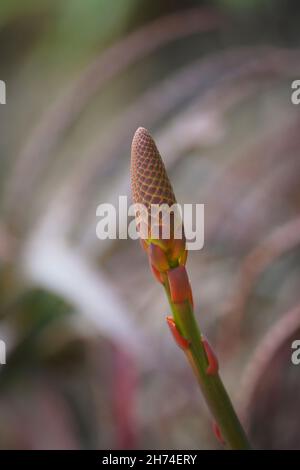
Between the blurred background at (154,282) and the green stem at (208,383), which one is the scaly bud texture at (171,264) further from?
the blurred background at (154,282)

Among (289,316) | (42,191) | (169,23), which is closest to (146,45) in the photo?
(169,23)

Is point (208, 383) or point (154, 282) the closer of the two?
point (208, 383)

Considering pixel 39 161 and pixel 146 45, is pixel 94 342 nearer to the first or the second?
pixel 39 161

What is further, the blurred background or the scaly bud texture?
the blurred background

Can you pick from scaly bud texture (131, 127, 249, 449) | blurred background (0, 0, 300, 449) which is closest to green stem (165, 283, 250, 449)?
scaly bud texture (131, 127, 249, 449)

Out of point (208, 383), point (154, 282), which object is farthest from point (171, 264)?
point (154, 282)

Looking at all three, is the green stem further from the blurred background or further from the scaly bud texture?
the blurred background

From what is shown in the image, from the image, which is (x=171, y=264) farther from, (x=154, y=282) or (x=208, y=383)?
(x=154, y=282)
